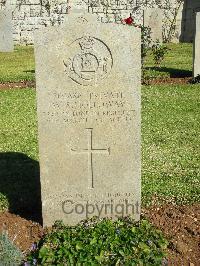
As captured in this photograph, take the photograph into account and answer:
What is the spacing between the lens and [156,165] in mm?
5793

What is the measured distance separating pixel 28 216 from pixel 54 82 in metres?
1.46

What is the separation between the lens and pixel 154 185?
5109 millimetres

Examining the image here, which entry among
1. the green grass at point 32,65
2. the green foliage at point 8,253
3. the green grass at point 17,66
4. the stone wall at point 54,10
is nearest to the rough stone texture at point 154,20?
the green grass at point 32,65

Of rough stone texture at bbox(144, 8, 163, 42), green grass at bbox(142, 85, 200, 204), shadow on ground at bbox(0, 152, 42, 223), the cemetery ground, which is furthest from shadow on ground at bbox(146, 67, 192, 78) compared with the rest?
shadow on ground at bbox(0, 152, 42, 223)

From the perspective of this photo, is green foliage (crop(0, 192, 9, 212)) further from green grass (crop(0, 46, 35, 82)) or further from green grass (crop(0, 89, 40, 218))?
green grass (crop(0, 46, 35, 82))

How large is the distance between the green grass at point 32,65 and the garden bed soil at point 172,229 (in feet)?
26.7

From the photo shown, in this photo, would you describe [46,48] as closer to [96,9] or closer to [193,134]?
[193,134]

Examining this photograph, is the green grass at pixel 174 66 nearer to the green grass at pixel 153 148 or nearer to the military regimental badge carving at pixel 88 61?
the green grass at pixel 153 148

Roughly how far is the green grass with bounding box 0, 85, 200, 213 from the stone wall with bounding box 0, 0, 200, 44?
12.4 m

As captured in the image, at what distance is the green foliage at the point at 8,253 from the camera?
131 inches

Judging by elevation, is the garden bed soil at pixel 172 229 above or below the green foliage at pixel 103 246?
below

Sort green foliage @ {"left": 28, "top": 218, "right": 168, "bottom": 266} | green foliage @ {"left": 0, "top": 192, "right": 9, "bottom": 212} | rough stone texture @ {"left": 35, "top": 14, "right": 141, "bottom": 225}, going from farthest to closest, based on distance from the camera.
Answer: green foliage @ {"left": 0, "top": 192, "right": 9, "bottom": 212}, rough stone texture @ {"left": 35, "top": 14, "right": 141, "bottom": 225}, green foliage @ {"left": 28, "top": 218, "right": 168, "bottom": 266}

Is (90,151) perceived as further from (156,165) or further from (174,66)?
(174,66)

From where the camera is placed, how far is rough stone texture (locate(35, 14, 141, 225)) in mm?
3611
